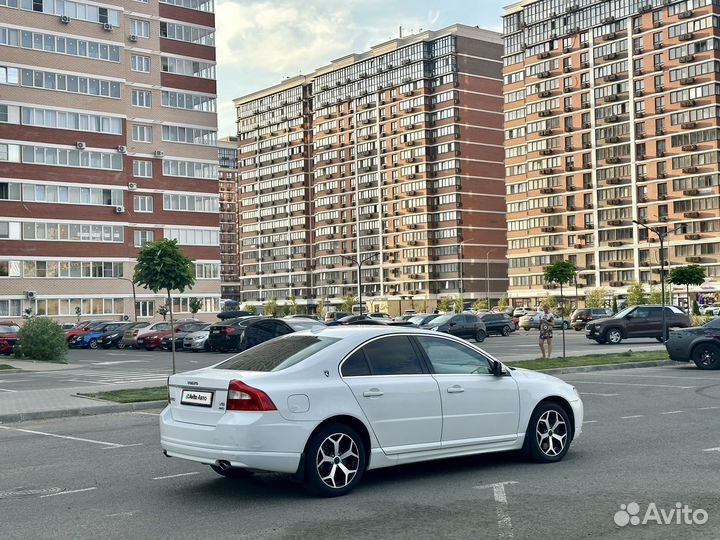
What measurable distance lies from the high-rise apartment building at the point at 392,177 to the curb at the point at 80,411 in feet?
355

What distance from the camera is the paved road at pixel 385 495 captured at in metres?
6.88

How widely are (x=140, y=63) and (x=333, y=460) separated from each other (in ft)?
260

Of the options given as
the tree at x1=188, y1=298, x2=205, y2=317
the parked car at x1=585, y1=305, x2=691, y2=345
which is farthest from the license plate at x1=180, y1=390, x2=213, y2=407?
the tree at x1=188, y1=298, x2=205, y2=317

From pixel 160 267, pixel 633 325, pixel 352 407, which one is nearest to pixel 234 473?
pixel 352 407

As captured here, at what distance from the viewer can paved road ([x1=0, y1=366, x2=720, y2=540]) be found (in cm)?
688

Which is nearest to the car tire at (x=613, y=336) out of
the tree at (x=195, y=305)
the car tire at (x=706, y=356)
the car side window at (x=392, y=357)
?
the car tire at (x=706, y=356)

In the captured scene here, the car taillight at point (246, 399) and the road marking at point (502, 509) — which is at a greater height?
the car taillight at point (246, 399)

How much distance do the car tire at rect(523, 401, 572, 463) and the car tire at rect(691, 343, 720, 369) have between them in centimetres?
1466

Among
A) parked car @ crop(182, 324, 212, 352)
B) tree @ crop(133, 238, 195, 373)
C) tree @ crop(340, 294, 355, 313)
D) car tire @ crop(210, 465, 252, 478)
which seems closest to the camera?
car tire @ crop(210, 465, 252, 478)

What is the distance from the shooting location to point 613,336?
130ft

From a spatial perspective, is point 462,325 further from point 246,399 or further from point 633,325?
point 246,399

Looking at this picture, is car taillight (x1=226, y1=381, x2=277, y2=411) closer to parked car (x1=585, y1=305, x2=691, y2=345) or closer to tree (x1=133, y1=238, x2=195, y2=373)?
tree (x1=133, y1=238, x2=195, y2=373)

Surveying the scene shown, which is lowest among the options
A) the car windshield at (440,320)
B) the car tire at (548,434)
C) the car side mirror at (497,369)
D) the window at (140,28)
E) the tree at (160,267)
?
the car windshield at (440,320)

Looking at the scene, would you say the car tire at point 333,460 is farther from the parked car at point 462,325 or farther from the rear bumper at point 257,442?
the parked car at point 462,325
